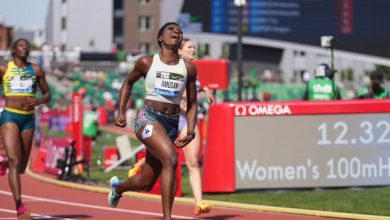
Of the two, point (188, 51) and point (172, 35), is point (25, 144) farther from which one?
point (172, 35)

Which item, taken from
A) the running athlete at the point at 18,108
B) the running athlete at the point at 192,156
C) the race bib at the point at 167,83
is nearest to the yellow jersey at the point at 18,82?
the running athlete at the point at 18,108

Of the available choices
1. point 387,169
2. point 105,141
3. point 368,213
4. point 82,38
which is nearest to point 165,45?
point 368,213

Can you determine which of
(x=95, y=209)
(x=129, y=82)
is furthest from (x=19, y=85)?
(x=95, y=209)

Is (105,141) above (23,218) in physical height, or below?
below

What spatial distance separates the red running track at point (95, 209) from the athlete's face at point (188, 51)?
5.78 ft

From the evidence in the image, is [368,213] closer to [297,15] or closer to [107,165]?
[107,165]

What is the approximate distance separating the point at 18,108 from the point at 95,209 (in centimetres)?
197

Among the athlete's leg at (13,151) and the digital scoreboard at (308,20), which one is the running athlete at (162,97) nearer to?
the athlete's leg at (13,151)

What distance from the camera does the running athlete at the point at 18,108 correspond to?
31.7 ft

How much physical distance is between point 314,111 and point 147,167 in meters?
4.82

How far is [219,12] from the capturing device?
140 ft

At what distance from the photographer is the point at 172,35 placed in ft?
27.6

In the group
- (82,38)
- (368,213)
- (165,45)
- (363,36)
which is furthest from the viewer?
(82,38)

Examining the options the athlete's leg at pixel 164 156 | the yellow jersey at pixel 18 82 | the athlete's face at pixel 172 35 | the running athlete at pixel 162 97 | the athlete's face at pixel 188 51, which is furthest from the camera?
the athlete's face at pixel 188 51
